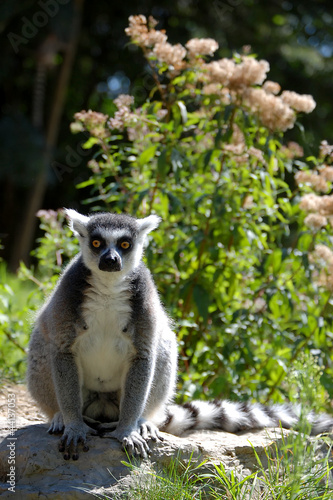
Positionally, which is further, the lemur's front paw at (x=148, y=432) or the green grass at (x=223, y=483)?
the lemur's front paw at (x=148, y=432)

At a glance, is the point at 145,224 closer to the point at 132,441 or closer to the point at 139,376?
the point at 139,376

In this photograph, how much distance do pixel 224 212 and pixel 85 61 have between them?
31.1 feet

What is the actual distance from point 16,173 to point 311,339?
716 cm

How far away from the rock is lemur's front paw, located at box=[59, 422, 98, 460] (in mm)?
37

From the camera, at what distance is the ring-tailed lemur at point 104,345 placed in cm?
312

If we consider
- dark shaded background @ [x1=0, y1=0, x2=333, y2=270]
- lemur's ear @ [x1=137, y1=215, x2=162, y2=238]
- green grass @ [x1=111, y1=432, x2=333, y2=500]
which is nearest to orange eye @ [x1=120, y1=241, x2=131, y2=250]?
lemur's ear @ [x1=137, y1=215, x2=162, y2=238]

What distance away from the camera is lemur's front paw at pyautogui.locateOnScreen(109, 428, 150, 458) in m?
3.03

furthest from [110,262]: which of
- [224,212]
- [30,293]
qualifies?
[30,293]

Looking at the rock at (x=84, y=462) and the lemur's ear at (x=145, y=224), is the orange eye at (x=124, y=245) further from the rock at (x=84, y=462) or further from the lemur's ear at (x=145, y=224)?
the rock at (x=84, y=462)

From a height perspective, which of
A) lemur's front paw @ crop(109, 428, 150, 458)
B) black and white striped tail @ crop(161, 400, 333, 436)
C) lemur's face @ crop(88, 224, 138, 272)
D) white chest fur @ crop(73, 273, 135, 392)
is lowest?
lemur's front paw @ crop(109, 428, 150, 458)

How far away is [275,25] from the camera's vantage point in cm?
1176

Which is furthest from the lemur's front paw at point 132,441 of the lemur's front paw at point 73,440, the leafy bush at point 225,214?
the leafy bush at point 225,214

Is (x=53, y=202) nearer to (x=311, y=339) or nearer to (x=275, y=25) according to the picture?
(x=275, y=25)

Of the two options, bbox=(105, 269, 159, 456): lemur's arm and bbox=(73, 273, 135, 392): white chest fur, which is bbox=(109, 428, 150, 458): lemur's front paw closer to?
bbox=(105, 269, 159, 456): lemur's arm
